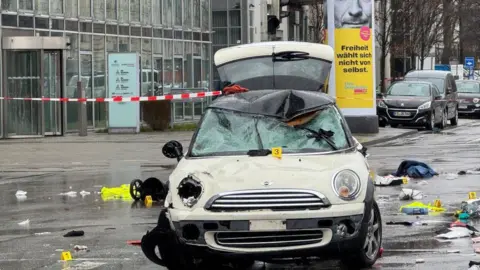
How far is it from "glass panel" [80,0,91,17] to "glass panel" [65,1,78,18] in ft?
1.26

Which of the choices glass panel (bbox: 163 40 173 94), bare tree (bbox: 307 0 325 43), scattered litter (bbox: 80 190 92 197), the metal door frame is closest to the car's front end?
glass panel (bbox: 163 40 173 94)

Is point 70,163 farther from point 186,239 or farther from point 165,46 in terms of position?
point 165,46

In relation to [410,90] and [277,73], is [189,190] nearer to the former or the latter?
[277,73]

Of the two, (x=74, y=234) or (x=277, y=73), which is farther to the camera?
(x=277, y=73)

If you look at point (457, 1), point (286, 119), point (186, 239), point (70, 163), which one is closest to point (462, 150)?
point (70, 163)

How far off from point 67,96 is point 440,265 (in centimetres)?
2700

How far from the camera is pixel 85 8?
37.4 meters

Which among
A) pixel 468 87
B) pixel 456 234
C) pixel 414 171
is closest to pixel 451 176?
pixel 414 171

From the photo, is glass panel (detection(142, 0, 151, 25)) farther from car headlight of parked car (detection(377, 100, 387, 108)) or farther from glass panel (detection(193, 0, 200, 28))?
car headlight of parked car (detection(377, 100, 387, 108))

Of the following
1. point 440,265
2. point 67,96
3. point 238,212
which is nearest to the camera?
point 238,212

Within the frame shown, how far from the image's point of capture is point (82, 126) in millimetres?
33875

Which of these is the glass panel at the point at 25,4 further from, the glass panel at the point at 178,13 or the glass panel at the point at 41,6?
the glass panel at the point at 178,13

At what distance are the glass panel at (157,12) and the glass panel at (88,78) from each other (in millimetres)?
5847

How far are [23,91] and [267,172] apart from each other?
24.4 meters
